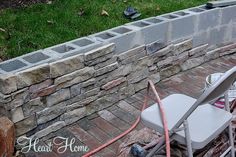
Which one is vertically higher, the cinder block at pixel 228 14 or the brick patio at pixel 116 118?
the cinder block at pixel 228 14

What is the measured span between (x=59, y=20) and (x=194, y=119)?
2322 millimetres

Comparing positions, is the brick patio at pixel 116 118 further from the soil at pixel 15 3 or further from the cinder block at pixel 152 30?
the soil at pixel 15 3

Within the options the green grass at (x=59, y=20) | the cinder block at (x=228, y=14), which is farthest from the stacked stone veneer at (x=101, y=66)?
the green grass at (x=59, y=20)

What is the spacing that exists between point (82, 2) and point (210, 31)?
5.30ft

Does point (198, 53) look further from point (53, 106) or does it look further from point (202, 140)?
point (202, 140)

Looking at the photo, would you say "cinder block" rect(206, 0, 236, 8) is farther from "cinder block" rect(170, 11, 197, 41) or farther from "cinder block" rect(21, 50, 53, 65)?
"cinder block" rect(21, 50, 53, 65)

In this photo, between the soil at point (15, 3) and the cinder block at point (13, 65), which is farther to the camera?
the soil at point (15, 3)

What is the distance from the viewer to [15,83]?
10.4ft

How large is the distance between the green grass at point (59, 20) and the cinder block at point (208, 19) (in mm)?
478

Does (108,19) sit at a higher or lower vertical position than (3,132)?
higher

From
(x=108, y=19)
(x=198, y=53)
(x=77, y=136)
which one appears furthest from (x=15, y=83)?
(x=198, y=53)

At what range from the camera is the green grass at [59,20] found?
13.4ft

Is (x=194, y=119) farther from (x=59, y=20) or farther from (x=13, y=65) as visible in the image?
(x=59, y=20)

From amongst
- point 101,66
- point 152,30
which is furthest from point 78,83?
point 152,30
